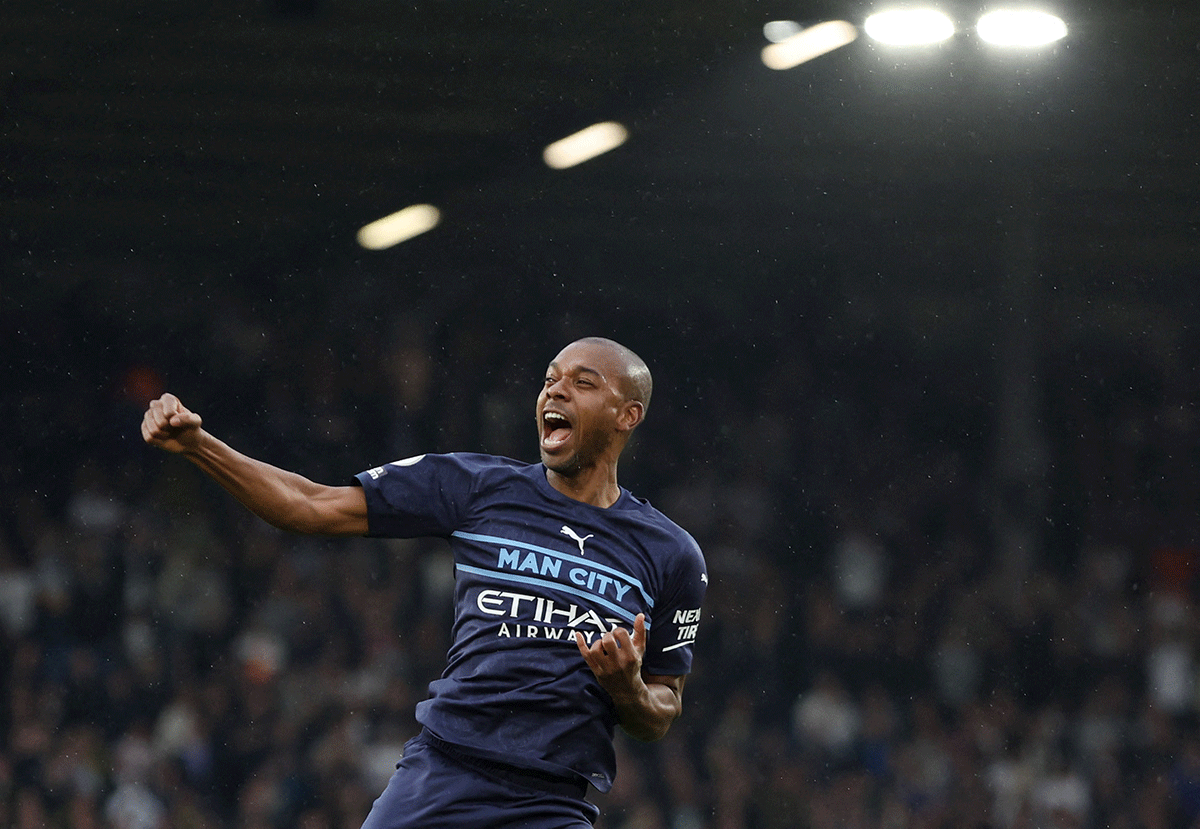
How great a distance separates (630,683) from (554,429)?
0.51 metres

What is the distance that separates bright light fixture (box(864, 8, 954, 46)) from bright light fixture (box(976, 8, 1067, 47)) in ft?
0.46

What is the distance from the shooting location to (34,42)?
15.8 ft

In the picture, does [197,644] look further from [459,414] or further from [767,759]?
[767,759]

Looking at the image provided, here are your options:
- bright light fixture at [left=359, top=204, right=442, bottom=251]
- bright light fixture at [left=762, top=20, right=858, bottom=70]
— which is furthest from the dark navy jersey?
bright light fixture at [left=762, top=20, right=858, bottom=70]

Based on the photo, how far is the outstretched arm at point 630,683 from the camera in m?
2.02

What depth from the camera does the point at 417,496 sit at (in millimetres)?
2260

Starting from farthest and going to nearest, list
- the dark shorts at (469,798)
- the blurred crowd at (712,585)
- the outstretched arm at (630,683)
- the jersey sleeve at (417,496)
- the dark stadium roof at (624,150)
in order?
the dark stadium roof at (624,150) < the blurred crowd at (712,585) < the jersey sleeve at (417,496) < the dark shorts at (469,798) < the outstretched arm at (630,683)

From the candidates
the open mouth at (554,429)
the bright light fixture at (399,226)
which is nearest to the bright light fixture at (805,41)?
the bright light fixture at (399,226)

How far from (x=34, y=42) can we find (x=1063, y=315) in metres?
3.88

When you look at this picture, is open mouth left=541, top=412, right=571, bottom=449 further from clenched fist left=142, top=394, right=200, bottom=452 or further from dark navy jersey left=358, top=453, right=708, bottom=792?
clenched fist left=142, top=394, right=200, bottom=452

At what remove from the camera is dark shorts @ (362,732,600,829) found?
213 cm

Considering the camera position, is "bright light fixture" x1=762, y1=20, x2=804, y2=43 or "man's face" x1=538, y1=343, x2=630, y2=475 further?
"bright light fixture" x1=762, y1=20, x2=804, y2=43

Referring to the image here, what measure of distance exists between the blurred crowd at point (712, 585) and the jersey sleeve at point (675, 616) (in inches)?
97.7

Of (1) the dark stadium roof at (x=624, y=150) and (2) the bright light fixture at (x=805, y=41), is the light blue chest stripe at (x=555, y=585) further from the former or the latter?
(2) the bright light fixture at (x=805, y=41)
